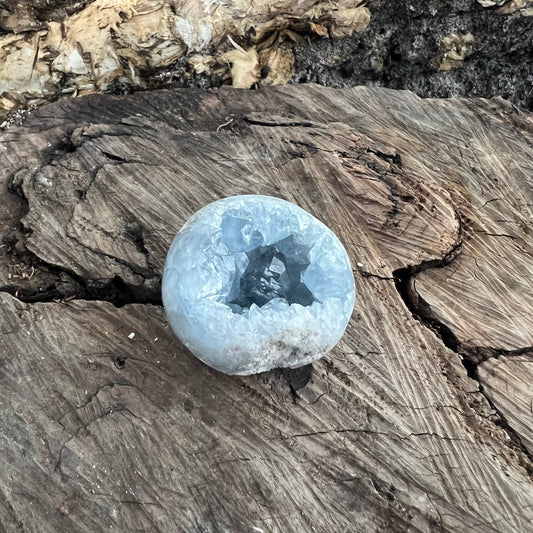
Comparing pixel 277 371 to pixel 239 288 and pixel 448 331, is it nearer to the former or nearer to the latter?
pixel 239 288

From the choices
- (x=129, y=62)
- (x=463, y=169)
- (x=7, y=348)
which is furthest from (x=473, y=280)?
(x=129, y=62)

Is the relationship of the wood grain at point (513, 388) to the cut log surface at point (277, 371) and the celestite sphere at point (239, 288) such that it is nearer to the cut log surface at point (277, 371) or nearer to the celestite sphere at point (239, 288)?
the cut log surface at point (277, 371)

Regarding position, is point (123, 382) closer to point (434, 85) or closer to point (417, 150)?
point (417, 150)

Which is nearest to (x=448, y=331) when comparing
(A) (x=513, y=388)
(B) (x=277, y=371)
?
(A) (x=513, y=388)

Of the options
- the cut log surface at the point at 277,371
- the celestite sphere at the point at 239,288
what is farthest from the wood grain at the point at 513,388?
the celestite sphere at the point at 239,288

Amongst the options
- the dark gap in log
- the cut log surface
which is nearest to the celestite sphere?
the cut log surface

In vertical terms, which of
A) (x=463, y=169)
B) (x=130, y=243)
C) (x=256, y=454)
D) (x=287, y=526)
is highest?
(x=463, y=169)

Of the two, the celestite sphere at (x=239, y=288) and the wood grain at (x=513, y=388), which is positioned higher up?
the celestite sphere at (x=239, y=288)
